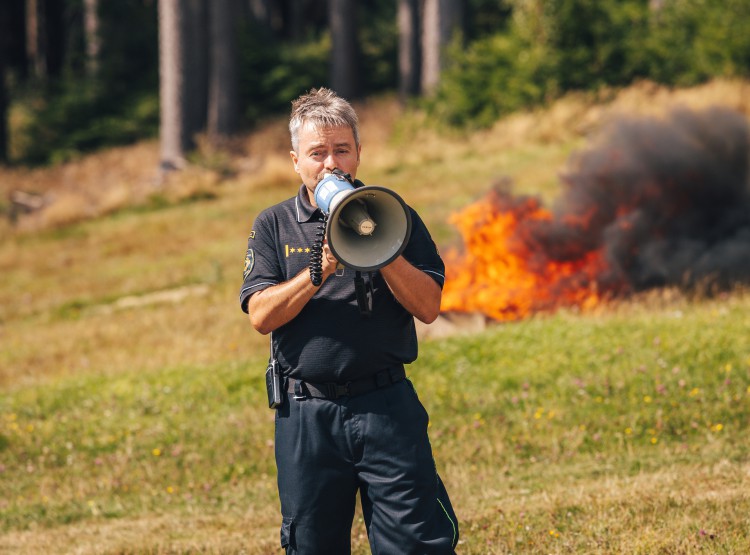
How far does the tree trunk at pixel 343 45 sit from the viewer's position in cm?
3070

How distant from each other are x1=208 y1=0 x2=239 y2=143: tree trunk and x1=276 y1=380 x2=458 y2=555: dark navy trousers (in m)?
24.0

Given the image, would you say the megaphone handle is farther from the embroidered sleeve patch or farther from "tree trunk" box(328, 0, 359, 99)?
"tree trunk" box(328, 0, 359, 99)

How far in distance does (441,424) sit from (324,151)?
16.5 feet

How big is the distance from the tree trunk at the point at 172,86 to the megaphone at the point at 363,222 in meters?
21.4

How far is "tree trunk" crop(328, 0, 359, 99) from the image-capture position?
101 feet

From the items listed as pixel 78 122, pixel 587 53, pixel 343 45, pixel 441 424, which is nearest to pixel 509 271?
pixel 441 424

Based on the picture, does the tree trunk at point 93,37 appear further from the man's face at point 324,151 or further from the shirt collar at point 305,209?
the man's face at point 324,151

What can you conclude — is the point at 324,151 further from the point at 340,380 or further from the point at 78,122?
the point at 78,122

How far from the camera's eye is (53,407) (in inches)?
383

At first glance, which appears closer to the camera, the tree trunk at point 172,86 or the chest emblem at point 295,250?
the chest emblem at point 295,250

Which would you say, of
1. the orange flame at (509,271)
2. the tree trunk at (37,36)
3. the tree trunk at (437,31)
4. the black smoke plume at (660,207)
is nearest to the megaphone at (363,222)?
the orange flame at (509,271)

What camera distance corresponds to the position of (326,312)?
3701 millimetres

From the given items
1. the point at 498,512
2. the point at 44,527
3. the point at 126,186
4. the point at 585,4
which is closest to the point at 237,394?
the point at 44,527

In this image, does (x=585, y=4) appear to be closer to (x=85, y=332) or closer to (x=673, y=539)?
(x=85, y=332)
